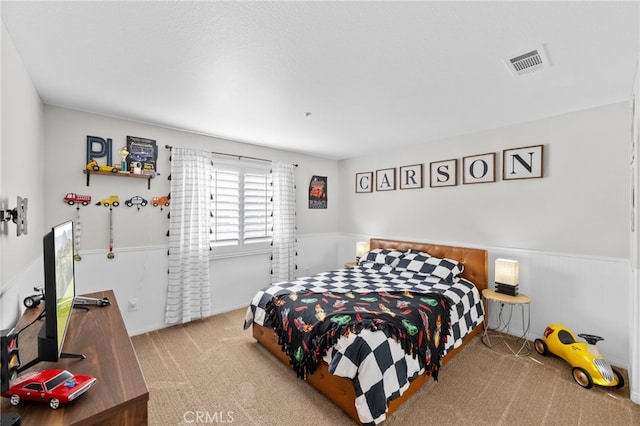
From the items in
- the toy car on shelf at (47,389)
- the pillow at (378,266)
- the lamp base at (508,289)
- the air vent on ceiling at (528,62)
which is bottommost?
the lamp base at (508,289)

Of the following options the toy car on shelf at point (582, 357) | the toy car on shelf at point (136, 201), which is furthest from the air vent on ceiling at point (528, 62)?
the toy car on shelf at point (136, 201)

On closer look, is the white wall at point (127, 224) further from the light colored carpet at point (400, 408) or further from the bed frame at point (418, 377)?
the bed frame at point (418, 377)

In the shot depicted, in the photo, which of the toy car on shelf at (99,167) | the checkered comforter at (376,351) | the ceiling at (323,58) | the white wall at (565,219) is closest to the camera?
the ceiling at (323,58)

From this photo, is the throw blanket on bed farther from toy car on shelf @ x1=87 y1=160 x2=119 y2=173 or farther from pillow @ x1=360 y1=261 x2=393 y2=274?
toy car on shelf @ x1=87 y1=160 x2=119 y2=173

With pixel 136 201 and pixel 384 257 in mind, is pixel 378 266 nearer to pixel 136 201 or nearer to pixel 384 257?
pixel 384 257

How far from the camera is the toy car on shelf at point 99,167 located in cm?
273

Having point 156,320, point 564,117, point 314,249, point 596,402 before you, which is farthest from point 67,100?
point 596,402

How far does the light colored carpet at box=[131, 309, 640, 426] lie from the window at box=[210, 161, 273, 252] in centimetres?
146

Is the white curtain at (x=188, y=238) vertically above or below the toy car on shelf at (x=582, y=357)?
above

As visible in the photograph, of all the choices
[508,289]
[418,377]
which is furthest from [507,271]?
[418,377]

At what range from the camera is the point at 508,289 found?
9.53 ft

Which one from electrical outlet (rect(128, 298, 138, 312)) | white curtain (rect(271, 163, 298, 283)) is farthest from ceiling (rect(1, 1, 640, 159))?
electrical outlet (rect(128, 298, 138, 312))

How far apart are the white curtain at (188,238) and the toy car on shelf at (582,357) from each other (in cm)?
379

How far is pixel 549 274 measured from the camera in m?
2.93
